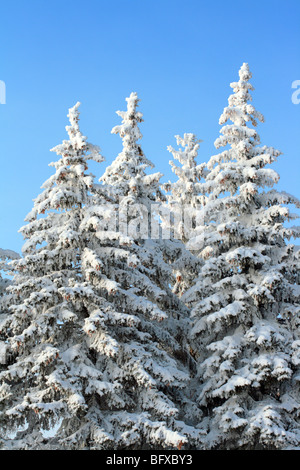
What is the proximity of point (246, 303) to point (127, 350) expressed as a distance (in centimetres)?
427

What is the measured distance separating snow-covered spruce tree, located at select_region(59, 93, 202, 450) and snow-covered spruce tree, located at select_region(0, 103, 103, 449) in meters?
0.61

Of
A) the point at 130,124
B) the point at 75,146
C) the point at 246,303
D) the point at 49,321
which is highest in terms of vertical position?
the point at 130,124

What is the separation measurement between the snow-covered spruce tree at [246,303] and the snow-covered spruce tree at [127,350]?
1.29 m

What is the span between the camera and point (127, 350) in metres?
14.5

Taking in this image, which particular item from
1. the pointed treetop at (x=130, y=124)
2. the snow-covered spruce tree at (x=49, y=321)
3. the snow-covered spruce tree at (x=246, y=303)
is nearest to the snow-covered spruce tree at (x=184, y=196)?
the pointed treetop at (x=130, y=124)

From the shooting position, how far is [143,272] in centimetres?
1752

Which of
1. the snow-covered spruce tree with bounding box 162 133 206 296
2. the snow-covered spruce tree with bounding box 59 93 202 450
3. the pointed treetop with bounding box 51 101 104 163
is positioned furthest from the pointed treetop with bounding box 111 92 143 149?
the snow-covered spruce tree with bounding box 59 93 202 450

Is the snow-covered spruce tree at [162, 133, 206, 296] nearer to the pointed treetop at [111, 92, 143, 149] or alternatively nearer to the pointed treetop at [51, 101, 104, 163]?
the pointed treetop at [111, 92, 143, 149]

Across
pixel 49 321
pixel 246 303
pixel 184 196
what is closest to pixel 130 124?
pixel 184 196

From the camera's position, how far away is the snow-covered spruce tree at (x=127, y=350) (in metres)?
13.2

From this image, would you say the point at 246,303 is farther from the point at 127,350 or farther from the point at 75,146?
the point at 75,146

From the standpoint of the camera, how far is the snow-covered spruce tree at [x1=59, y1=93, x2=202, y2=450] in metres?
13.2
